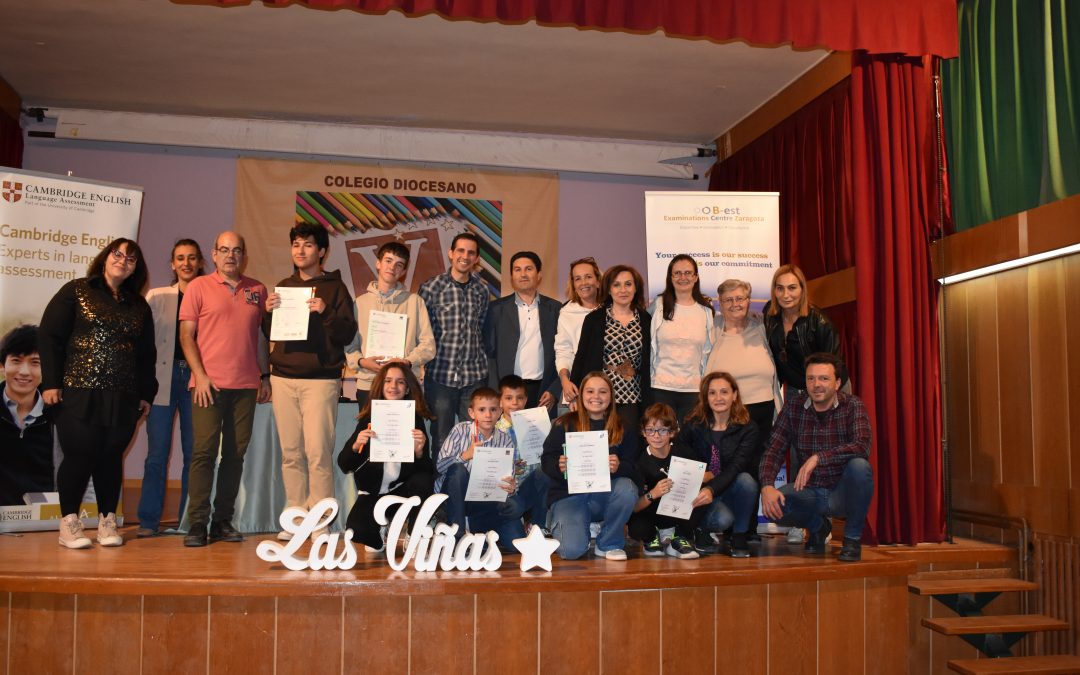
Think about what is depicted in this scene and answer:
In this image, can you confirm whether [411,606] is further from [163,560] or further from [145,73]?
[145,73]

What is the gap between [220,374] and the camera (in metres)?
4.58

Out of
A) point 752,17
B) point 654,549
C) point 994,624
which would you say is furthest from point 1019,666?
point 752,17

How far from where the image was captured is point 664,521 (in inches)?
173

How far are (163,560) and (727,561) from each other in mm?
2545

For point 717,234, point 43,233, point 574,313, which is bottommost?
point 574,313

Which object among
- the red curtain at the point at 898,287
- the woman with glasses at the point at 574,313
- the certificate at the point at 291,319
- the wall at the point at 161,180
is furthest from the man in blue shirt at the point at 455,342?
the wall at the point at 161,180

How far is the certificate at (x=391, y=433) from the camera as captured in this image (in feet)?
13.5

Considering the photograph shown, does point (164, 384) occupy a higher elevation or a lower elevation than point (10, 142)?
lower

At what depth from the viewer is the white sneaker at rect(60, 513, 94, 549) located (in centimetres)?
428

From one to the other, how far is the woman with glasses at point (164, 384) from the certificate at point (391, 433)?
1.56 m

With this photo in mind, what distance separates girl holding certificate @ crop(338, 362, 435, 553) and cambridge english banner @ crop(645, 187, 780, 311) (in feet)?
6.68

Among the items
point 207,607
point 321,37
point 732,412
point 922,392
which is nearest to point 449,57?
point 321,37

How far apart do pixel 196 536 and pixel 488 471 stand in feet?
5.20

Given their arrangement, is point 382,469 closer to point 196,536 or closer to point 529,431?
point 529,431
